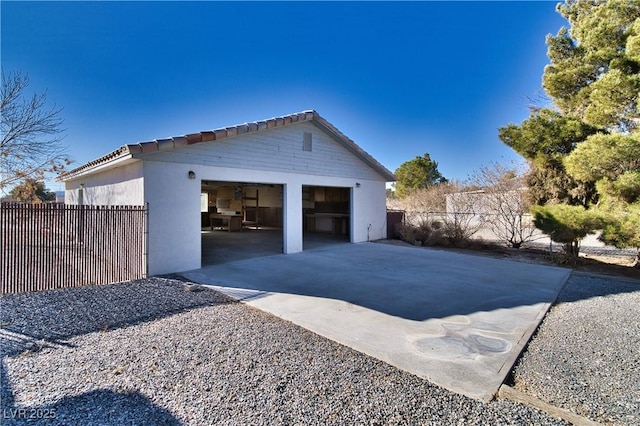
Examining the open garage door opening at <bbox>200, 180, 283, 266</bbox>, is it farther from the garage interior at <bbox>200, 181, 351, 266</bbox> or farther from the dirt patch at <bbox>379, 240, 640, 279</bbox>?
the dirt patch at <bbox>379, 240, 640, 279</bbox>

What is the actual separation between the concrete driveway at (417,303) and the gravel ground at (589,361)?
0.75 ft

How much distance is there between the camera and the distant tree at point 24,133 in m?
13.3

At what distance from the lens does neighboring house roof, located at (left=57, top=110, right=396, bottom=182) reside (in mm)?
7379

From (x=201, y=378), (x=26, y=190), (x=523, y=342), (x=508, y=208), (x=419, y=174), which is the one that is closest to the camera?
(x=201, y=378)

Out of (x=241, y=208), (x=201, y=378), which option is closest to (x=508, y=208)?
(x=201, y=378)

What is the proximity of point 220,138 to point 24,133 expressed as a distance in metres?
13.0

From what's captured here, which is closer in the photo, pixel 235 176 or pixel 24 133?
pixel 235 176

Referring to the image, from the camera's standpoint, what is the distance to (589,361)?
11.9ft

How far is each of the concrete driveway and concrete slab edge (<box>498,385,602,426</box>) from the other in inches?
4.2

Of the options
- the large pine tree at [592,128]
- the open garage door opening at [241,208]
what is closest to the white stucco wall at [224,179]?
the large pine tree at [592,128]

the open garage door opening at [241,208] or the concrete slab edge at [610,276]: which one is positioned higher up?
the open garage door opening at [241,208]

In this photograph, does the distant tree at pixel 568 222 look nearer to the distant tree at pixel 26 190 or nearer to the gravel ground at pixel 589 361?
the gravel ground at pixel 589 361

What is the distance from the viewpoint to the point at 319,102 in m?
15.7

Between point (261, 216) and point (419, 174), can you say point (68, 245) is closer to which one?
point (261, 216)
